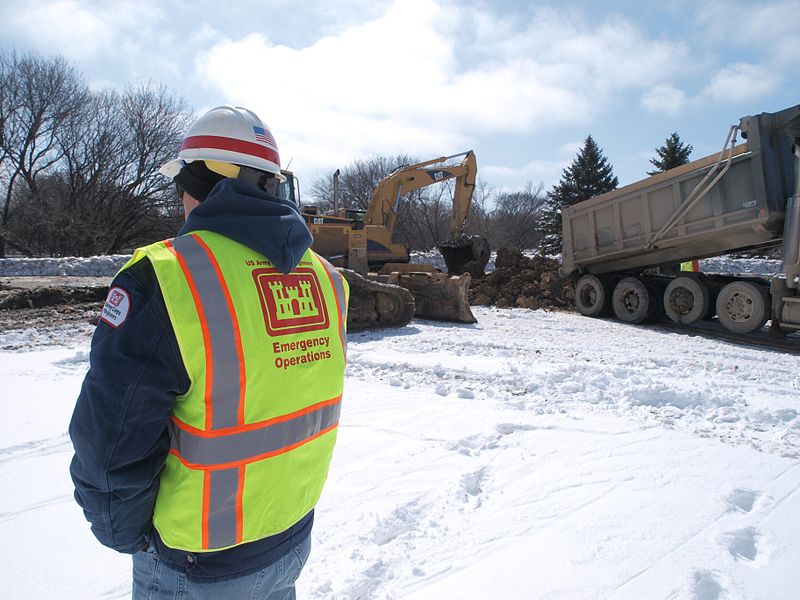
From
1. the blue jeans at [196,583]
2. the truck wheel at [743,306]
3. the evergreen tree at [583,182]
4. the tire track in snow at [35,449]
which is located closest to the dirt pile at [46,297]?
the tire track in snow at [35,449]

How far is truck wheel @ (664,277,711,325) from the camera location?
30.0 feet

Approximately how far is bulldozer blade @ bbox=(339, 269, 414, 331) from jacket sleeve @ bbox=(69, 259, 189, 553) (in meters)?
7.52

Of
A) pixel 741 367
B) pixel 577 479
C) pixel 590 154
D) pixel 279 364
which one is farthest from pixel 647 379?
pixel 590 154

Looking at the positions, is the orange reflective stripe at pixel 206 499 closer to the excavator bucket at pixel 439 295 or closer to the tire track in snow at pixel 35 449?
the tire track in snow at pixel 35 449

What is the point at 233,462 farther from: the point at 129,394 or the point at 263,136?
the point at 263,136

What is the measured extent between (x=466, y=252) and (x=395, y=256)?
285 centimetres

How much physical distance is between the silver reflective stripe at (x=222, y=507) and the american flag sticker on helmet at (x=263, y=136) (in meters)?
0.89

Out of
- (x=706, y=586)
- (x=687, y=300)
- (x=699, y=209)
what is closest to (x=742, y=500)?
(x=706, y=586)

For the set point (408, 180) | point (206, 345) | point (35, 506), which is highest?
point (408, 180)

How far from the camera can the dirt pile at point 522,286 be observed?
12.6 metres

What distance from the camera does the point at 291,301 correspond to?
1331 mm

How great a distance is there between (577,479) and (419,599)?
1393mm

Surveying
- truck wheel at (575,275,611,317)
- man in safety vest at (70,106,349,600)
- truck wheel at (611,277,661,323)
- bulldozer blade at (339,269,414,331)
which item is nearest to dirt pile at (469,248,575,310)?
truck wheel at (575,275,611,317)

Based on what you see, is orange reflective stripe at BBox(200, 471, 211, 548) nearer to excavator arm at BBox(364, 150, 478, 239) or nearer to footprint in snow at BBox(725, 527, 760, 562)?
footprint in snow at BBox(725, 527, 760, 562)
